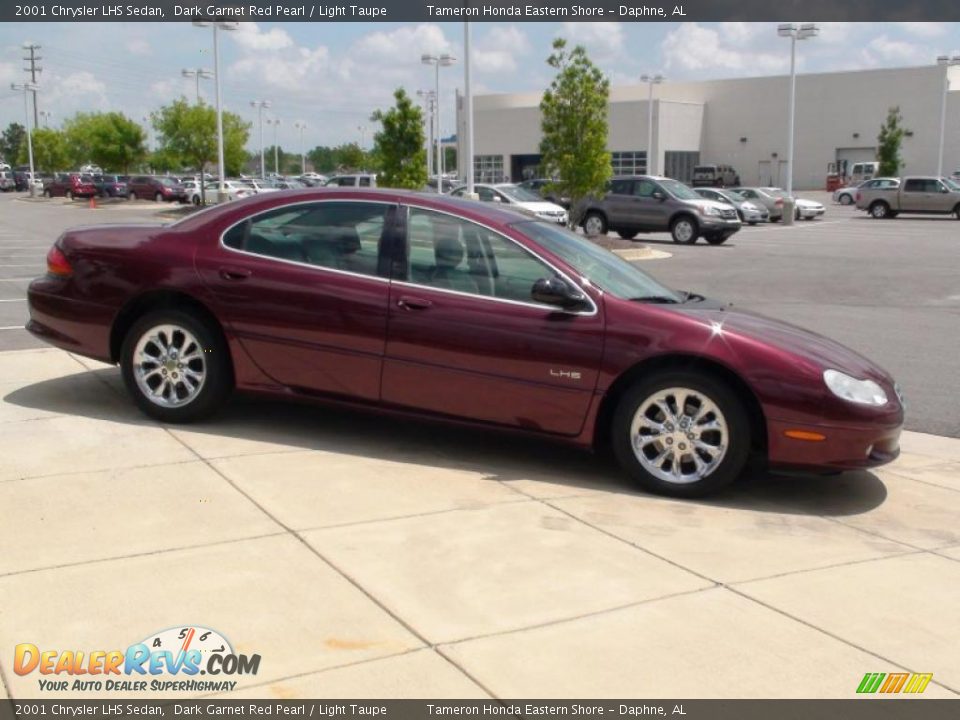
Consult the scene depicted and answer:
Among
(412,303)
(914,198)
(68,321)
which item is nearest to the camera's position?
(412,303)

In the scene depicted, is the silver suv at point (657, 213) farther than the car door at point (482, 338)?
Yes

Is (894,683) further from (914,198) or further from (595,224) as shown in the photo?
(914,198)

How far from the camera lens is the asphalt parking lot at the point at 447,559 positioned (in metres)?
3.77

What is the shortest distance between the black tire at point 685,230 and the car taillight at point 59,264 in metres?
23.3

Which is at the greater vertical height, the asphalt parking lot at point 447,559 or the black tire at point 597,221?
the black tire at point 597,221

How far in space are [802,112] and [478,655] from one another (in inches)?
3246

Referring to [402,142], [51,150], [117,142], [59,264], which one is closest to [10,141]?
[51,150]

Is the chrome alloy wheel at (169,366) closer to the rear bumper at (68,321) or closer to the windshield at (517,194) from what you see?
the rear bumper at (68,321)

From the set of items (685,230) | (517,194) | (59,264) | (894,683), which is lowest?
(894,683)

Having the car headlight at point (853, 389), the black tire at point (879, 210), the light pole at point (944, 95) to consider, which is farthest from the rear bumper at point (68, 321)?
the light pole at point (944, 95)

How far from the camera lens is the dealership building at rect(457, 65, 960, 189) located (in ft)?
247

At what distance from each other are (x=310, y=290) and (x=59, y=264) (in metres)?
1.86

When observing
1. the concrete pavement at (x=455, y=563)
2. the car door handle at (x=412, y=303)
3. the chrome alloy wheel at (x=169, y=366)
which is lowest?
the concrete pavement at (x=455, y=563)

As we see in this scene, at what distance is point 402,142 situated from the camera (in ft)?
113
